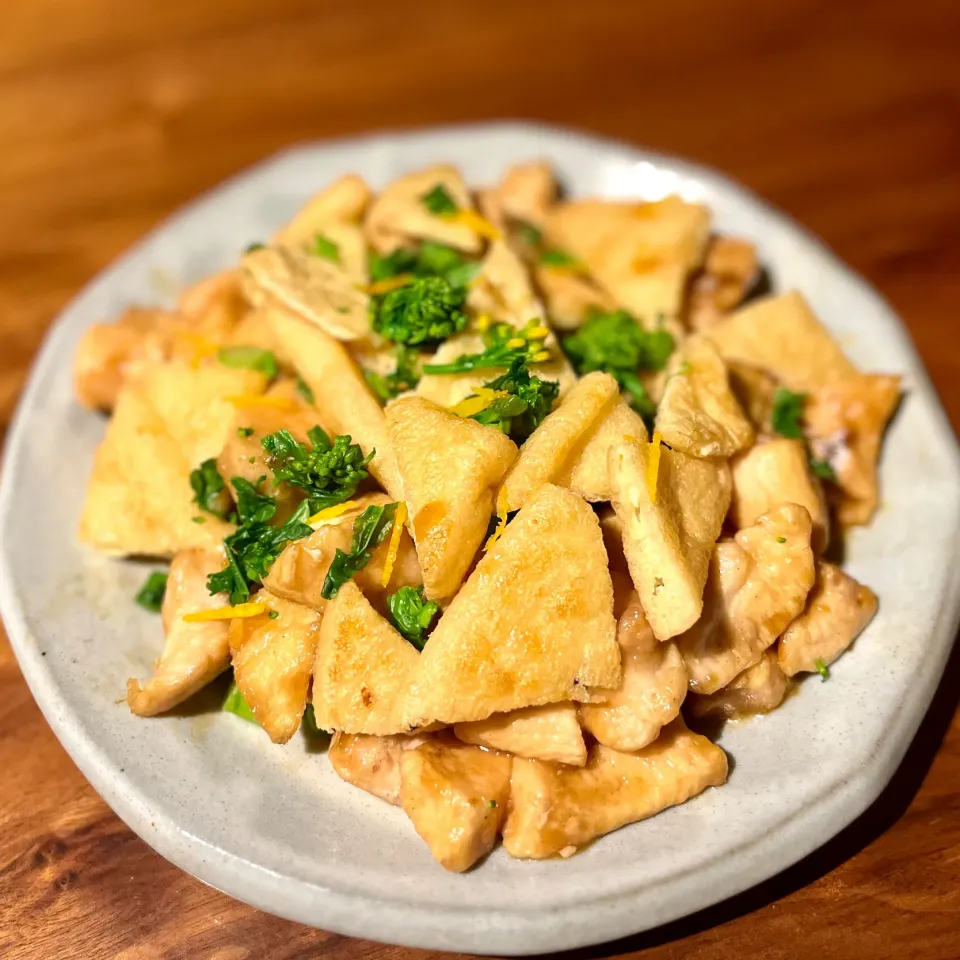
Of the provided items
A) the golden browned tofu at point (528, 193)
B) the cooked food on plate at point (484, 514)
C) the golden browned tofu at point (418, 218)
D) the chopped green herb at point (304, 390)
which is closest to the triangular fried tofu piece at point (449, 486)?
the cooked food on plate at point (484, 514)

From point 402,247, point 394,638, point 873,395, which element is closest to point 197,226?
point 402,247

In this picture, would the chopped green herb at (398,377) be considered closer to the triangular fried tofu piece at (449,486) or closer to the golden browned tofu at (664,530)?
the triangular fried tofu piece at (449,486)

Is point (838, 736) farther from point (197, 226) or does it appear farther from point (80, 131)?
point (80, 131)

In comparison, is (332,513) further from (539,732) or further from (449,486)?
(539,732)

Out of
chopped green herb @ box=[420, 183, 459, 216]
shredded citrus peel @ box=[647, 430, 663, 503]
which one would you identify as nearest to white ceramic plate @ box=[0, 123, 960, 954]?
shredded citrus peel @ box=[647, 430, 663, 503]

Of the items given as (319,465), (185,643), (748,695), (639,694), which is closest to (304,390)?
(319,465)

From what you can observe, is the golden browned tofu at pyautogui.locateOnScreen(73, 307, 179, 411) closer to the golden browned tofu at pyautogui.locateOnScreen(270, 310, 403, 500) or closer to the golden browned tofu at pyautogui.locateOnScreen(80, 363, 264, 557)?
the golden browned tofu at pyautogui.locateOnScreen(80, 363, 264, 557)
